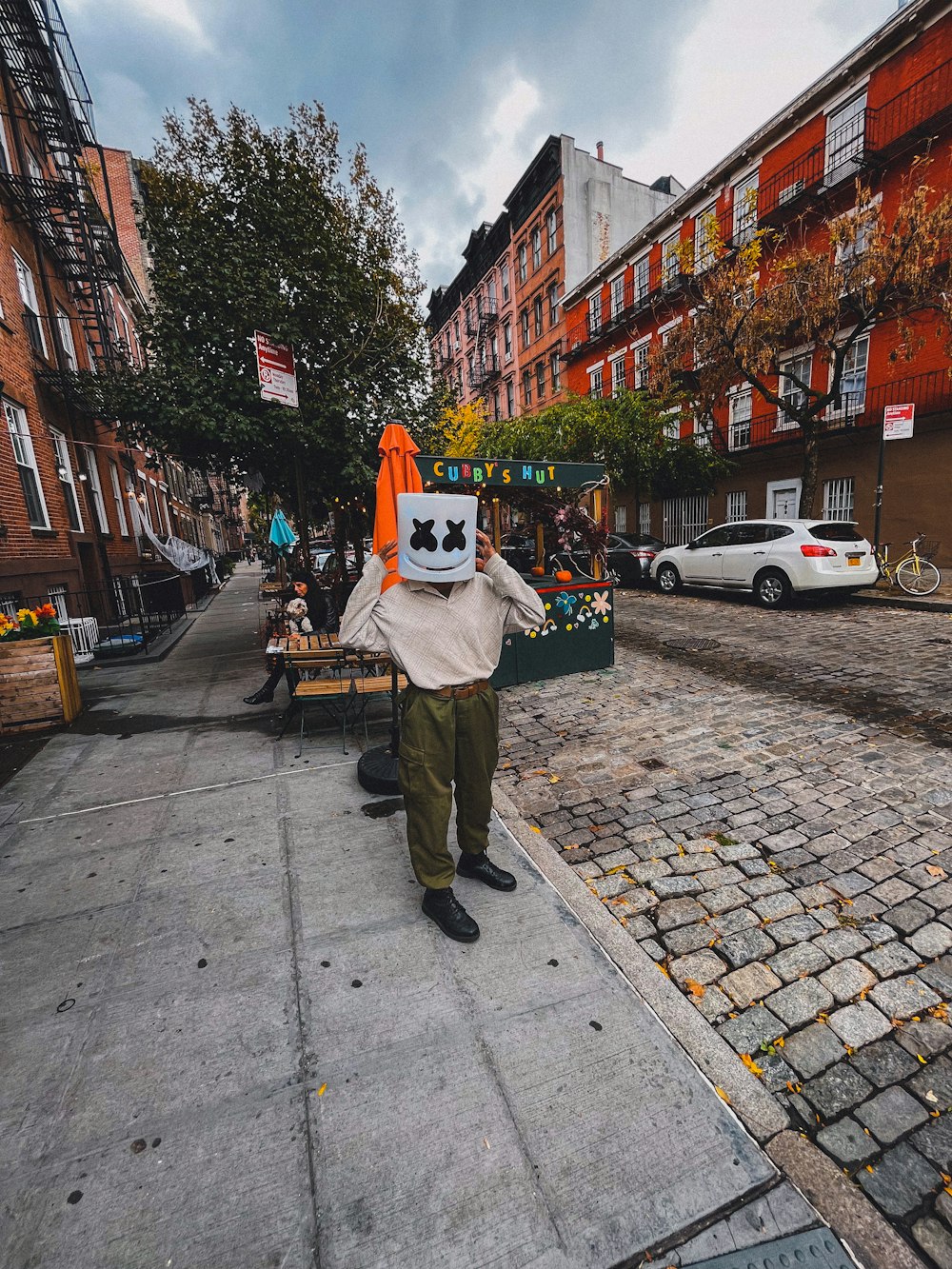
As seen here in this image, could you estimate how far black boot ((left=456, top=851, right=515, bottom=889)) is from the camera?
298 cm

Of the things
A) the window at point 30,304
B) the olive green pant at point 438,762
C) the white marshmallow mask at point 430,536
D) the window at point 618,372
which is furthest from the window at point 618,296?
the olive green pant at point 438,762

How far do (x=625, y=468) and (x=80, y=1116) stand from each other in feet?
61.9

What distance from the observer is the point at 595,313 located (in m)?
25.7

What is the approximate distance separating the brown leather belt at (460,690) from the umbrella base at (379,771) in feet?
5.04

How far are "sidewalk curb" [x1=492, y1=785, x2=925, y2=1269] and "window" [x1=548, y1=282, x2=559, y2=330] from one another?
31.8m

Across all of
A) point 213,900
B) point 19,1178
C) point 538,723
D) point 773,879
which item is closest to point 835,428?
point 538,723

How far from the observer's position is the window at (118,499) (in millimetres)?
13641

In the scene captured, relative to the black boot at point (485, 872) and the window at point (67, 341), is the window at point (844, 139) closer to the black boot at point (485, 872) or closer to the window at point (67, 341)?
the window at point (67, 341)

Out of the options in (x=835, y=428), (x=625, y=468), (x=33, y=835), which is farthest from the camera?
(x=625, y=468)

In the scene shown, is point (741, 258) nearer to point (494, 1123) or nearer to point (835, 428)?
point (835, 428)

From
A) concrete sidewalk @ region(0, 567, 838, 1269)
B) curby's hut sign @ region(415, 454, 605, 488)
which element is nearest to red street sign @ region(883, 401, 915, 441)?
curby's hut sign @ region(415, 454, 605, 488)

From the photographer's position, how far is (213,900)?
2.95 meters

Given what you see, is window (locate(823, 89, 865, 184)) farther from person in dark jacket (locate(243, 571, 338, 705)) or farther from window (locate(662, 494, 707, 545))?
person in dark jacket (locate(243, 571, 338, 705))

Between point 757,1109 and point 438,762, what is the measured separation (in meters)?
1.67
